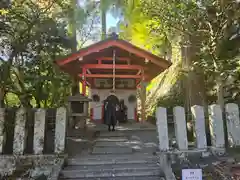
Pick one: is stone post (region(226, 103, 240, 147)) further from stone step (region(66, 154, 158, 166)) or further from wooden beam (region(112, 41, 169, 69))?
wooden beam (region(112, 41, 169, 69))

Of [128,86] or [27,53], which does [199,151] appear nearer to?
[27,53]

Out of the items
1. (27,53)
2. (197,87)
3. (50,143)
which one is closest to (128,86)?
(197,87)

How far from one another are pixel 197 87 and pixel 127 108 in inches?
237

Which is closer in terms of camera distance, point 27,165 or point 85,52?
point 27,165

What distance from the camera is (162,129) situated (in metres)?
7.37

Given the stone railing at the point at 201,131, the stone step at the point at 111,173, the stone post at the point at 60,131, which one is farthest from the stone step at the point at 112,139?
the stone step at the point at 111,173

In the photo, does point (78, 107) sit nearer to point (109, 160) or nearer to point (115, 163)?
point (109, 160)

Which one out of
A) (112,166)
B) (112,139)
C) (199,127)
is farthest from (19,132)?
(199,127)

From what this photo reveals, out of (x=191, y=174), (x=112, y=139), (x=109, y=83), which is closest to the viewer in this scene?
(x=191, y=174)

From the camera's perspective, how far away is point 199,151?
7332mm

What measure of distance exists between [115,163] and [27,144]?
2800mm

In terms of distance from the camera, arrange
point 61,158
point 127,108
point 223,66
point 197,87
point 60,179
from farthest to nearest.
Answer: point 127,108
point 197,87
point 223,66
point 61,158
point 60,179

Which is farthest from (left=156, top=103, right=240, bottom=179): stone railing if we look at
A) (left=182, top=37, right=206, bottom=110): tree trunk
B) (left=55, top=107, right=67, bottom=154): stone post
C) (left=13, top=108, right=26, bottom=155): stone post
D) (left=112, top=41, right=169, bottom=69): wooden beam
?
(left=112, top=41, right=169, bottom=69): wooden beam

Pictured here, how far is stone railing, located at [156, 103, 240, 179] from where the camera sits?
7332 millimetres
